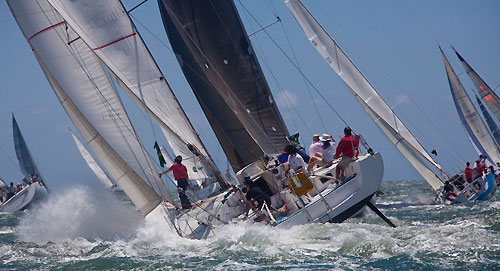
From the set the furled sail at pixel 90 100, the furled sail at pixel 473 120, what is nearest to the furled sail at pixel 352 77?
the furled sail at pixel 90 100

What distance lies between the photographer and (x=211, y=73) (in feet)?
57.2

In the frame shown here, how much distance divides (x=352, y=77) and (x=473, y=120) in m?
15.5

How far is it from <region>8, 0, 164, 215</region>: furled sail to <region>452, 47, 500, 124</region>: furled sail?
26.2 metres

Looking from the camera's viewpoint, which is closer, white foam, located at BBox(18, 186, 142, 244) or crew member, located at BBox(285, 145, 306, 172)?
crew member, located at BBox(285, 145, 306, 172)

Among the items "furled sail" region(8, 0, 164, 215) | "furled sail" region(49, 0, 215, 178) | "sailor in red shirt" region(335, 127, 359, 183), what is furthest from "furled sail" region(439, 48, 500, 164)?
"furled sail" region(8, 0, 164, 215)

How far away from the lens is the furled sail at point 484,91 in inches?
1412

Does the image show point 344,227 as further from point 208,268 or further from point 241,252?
point 208,268

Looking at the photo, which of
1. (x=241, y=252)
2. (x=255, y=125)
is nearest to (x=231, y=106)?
(x=255, y=125)

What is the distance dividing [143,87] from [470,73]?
2675 cm

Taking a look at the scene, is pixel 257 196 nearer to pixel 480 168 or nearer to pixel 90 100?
pixel 90 100

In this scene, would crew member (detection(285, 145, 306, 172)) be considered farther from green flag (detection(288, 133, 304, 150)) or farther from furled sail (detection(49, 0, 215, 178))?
green flag (detection(288, 133, 304, 150))

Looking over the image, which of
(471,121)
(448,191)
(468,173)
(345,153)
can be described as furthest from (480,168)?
(345,153)

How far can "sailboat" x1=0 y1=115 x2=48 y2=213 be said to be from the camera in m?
41.0

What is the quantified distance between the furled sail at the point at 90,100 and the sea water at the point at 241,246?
97 cm
